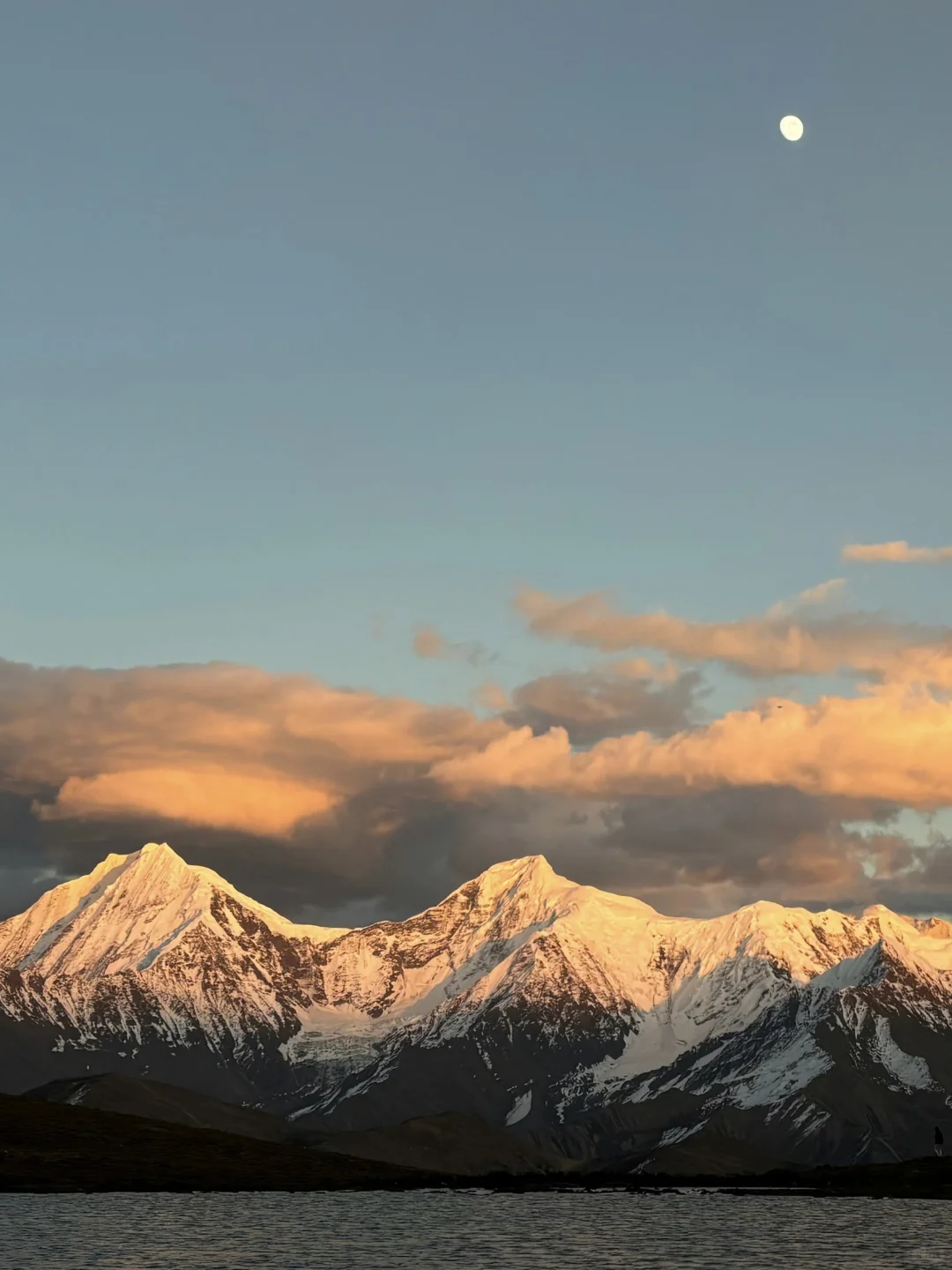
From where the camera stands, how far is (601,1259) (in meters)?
188

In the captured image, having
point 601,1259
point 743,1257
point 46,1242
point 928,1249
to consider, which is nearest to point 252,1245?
point 46,1242

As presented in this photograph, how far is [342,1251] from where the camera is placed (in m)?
196

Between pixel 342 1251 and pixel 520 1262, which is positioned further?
pixel 342 1251

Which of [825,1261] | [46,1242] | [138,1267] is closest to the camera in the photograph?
[138,1267]

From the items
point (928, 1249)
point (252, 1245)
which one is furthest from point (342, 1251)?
point (928, 1249)

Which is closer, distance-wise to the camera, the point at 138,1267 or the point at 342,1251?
the point at 138,1267

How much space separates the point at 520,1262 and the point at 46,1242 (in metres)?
56.3

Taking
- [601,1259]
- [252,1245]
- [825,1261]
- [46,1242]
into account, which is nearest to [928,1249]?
[825,1261]

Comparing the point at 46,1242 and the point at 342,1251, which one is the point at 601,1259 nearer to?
the point at 342,1251

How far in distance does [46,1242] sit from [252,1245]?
78.4ft

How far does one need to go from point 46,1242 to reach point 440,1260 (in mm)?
47096

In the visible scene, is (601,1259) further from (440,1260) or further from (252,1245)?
(252,1245)

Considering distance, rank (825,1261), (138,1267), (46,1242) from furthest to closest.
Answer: (46,1242) < (825,1261) < (138,1267)

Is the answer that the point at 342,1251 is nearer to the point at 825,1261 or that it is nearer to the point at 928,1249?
the point at 825,1261
